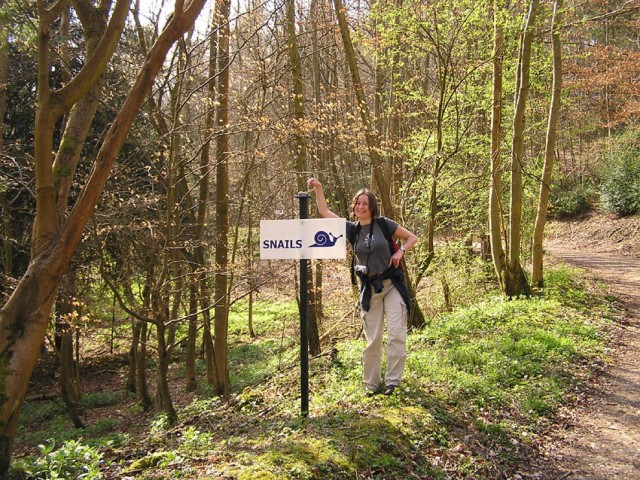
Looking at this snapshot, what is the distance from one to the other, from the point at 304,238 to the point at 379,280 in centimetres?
100

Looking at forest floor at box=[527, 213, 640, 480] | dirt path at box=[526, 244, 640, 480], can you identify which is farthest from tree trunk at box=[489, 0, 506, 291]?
dirt path at box=[526, 244, 640, 480]

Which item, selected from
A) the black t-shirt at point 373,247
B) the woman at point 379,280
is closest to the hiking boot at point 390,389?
the woman at point 379,280

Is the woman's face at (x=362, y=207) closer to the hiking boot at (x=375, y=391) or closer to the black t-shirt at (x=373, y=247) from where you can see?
the black t-shirt at (x=373, y=247)

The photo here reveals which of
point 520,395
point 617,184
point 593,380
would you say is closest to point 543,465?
point 520,395

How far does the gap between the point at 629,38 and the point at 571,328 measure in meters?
24.5

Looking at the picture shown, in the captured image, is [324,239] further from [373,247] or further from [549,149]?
[549,149]

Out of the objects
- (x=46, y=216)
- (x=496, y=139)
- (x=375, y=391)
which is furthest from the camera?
(x=496, y=139)

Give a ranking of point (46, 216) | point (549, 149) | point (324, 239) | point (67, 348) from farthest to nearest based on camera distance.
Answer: point (549, 149) → point (67, 348) → point (324, 239) → point (46, 216)

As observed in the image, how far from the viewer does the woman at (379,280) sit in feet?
15.5

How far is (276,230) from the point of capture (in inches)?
167

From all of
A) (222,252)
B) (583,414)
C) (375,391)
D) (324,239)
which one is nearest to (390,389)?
(375,391)

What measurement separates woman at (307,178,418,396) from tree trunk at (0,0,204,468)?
186 centimetres

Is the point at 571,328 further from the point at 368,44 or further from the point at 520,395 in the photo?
the point at 368,44

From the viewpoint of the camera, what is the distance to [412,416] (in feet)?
14.3
